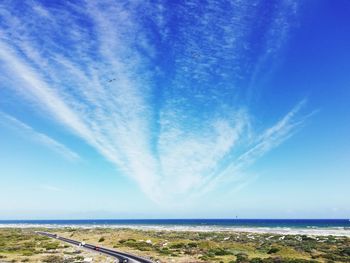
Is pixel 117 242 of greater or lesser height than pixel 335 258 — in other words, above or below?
above

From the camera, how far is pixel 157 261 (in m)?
53.2

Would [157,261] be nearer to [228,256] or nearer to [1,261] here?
[228,256]

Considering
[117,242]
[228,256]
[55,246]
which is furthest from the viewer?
[117,242]

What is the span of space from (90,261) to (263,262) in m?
26.0

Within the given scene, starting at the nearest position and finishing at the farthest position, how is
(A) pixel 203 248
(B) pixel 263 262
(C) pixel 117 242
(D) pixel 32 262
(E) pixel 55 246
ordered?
(B) pixel 263 262
(D) pixel 32 262
(A) pixel 203 248
(E) pixel 55 246
(C) pixel 117 242

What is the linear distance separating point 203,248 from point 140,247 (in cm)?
1424

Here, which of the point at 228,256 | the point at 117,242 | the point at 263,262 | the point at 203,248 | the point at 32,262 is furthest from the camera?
the point at 117,242

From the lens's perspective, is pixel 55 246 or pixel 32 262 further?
pixel 55 246

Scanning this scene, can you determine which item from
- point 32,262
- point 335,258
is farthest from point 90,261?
point 335,258

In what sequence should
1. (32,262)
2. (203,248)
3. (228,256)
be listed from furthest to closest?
(203,248)
(228,256)
(32,262)

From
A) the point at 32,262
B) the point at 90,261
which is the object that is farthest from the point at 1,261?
the point at 90,261

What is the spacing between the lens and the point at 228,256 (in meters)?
60.8

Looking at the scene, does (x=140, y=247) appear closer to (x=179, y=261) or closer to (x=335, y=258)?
(x=179, y=261)

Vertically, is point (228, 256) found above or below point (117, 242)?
below
